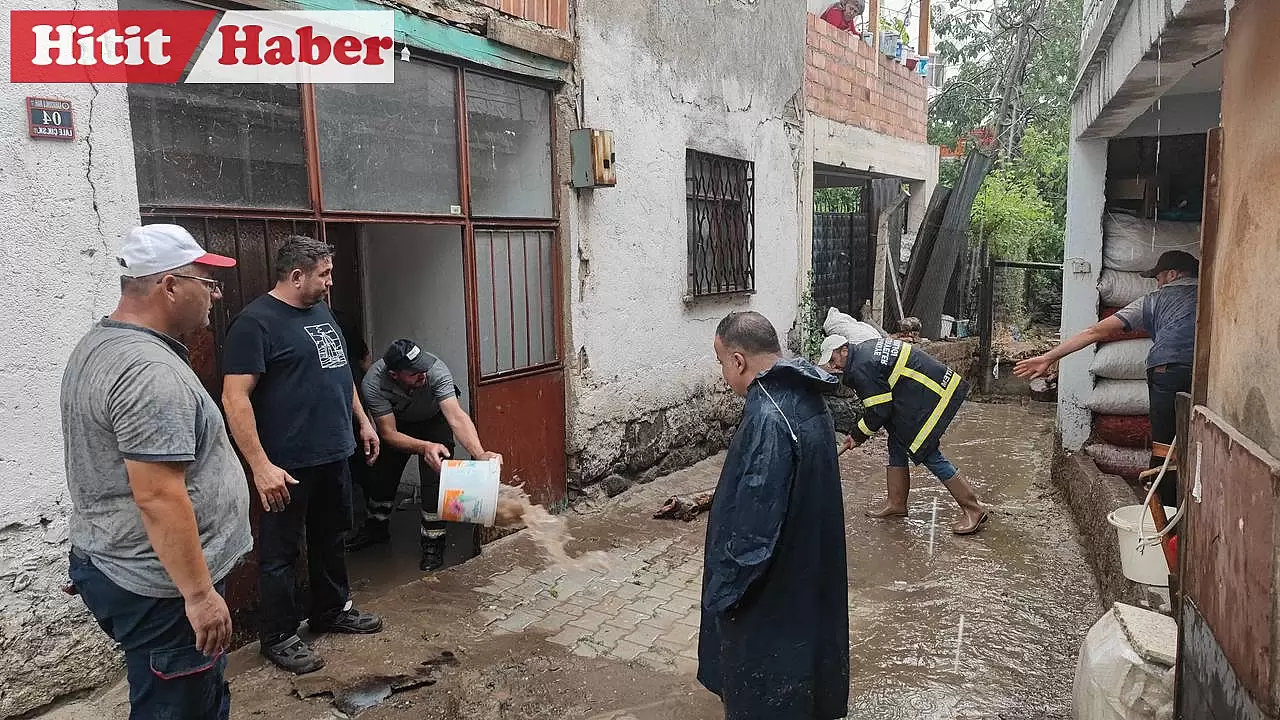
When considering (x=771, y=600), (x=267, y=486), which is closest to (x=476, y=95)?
(x=267, y=486)

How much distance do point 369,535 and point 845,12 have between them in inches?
349

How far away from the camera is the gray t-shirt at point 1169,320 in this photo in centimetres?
458

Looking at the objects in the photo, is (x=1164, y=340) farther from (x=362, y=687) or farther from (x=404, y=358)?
(x=362, y=687)

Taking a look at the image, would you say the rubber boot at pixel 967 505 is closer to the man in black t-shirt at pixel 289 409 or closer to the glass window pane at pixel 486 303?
the glass window pane at pixel 486 303

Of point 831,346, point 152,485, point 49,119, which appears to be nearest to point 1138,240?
point 831,346

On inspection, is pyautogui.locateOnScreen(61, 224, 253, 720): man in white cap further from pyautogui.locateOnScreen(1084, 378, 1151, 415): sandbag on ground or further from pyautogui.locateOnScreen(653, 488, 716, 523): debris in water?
pyautogui.locateOnScreen(1084, 378, 1151, 415): sandbag on ground

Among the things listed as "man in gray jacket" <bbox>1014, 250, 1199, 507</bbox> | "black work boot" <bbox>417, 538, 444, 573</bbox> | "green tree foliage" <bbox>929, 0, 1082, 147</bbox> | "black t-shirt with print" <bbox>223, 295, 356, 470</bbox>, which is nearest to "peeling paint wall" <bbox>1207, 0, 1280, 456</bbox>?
"man in gray jacket" <bbox>1014, 250, 1199, 507</bbox>

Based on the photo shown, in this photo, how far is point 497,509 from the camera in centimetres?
A: 446

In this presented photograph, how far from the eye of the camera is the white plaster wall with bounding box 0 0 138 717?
2.91 m

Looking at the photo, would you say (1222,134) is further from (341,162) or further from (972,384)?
(972,384)

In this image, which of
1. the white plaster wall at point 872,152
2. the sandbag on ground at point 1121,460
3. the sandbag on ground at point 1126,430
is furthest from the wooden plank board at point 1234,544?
the white plaster wall at point 872,152

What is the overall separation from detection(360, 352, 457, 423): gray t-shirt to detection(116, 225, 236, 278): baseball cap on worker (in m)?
2.19

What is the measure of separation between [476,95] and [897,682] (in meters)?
3.90

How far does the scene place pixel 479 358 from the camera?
5.08 metres
